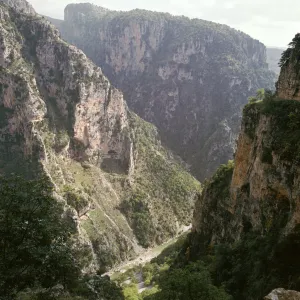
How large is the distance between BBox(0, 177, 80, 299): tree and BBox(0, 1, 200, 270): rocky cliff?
81.9 metres

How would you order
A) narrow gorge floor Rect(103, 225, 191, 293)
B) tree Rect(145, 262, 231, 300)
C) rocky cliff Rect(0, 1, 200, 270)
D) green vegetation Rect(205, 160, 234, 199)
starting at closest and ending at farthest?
tree Rect(145, 262, 231, 300)
green vegetation Rect(205, 160, 234, 199)
narrow gorge floor Rect(103, 225, 191, 293)
rocky cliff Rect(0, 1, 200, 270)

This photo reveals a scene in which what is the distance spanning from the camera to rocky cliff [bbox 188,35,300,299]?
3344cm

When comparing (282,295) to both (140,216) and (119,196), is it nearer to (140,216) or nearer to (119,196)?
(140,216)

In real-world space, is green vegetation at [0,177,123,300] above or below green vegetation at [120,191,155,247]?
above

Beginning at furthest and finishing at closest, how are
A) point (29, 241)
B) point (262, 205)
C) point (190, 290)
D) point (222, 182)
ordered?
point (222, 182) < point (262, 205) < point (190, 290) < point (29, 241)

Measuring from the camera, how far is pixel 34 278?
2588 centimetres

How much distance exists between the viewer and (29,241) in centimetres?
2508

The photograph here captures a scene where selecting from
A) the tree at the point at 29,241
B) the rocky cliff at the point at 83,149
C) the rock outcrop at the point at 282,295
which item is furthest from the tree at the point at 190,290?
the rocky cliff at the point at 83,149

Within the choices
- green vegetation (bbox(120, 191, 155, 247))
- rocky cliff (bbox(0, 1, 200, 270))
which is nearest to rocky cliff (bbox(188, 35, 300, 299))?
rocky cliff (bbox(0, 1, 200, 270))

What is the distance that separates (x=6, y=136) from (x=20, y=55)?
107 ft

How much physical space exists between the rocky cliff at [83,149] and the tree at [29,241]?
3226 inches

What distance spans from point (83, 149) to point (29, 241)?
115 m

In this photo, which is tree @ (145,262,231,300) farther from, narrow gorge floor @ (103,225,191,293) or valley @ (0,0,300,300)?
narrow gorge floor @ (103,225,191,293)

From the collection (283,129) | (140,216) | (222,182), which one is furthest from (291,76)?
(140,216)
